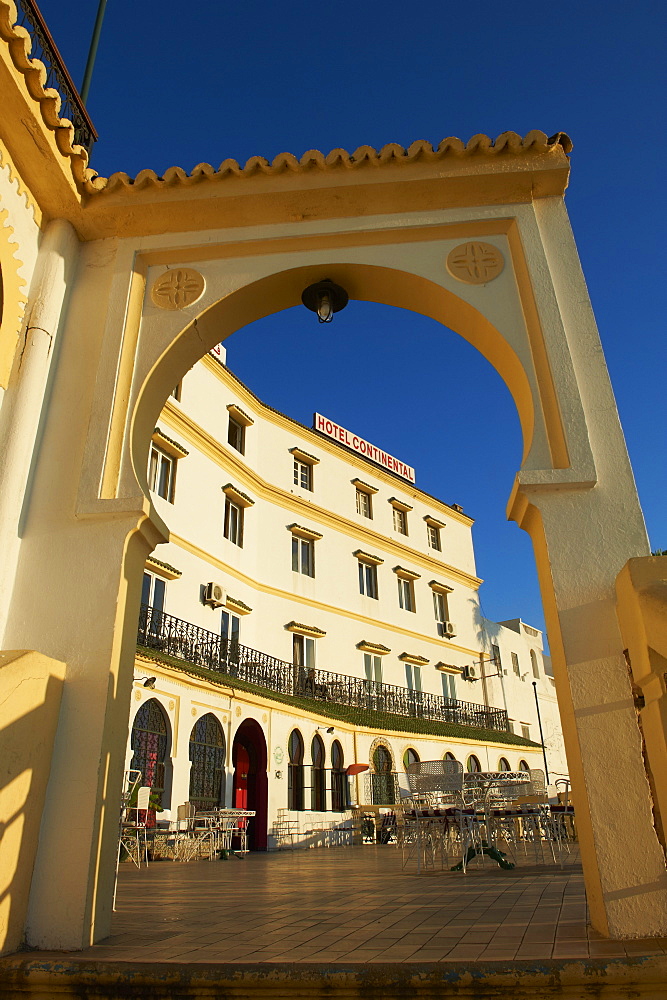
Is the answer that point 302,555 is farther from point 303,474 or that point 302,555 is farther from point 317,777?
point 317,777

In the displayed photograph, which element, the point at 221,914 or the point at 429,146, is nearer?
the point at 221,914

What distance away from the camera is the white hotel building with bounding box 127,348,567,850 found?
15.2 metres

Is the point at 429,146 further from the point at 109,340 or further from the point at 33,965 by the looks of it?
the point at 33,965

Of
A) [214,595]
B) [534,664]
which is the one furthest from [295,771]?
[534,664]

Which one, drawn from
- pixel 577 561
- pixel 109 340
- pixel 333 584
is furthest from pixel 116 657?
pixel 333 584

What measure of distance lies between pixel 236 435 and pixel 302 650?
719 centimetres

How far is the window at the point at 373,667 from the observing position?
24020 millimetres

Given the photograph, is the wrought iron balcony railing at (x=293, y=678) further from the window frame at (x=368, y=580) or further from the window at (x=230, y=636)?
the window frame at (x=368, y=580)

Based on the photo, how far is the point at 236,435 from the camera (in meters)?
21.8

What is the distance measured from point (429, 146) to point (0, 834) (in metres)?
5.57

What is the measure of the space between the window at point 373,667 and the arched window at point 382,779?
8.71 ft

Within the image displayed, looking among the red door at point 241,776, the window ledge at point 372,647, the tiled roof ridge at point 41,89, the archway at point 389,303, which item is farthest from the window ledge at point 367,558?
the tiled roof ridge at point 41,89

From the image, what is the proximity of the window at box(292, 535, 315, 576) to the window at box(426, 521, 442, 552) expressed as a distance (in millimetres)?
7892

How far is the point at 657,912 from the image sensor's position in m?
3.26
